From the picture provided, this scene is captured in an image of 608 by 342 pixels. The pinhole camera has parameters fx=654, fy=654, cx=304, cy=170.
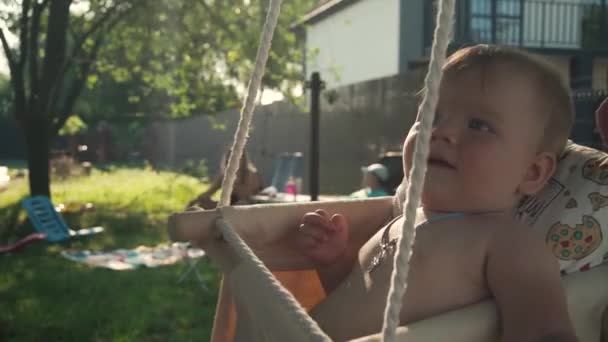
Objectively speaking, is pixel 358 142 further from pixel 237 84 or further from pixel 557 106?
pixel 557 106

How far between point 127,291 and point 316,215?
3.64m

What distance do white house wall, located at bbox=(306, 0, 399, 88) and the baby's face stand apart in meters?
11.2

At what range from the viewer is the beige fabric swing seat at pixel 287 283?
1039mm

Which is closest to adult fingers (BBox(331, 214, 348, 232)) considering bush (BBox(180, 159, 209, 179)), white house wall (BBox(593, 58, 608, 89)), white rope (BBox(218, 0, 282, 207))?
white rope (BBox(218, 0, 282, 207))

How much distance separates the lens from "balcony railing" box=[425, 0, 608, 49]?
1207cm

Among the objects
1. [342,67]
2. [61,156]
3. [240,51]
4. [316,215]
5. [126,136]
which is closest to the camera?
[316,215]

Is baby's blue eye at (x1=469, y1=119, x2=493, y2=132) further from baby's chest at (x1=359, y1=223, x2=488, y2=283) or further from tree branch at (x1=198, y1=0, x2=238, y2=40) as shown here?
tree branch at (x1=198, y1=0, x2=238, y2=40)

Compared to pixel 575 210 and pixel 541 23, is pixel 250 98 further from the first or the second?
pixel 541 23

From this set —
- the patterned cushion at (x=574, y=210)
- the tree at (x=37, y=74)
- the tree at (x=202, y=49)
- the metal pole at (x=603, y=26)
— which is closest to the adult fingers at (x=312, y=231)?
the patterned cushion at (x=574, y=210)

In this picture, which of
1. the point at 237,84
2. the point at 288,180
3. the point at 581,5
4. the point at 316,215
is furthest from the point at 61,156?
the point at 316,215

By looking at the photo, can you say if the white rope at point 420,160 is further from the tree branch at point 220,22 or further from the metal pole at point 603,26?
the metal pole at point 603,26

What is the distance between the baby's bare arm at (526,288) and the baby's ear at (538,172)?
147 mm

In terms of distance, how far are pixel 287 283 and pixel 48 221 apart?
250 inches

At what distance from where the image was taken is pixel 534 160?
4.26 feet
